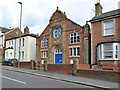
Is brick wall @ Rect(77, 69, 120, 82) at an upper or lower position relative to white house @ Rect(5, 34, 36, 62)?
lower

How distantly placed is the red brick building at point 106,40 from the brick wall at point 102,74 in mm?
3991

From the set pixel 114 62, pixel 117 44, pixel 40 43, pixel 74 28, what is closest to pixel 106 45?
pixel 117 44

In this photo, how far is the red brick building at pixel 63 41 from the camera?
20375 millimetres

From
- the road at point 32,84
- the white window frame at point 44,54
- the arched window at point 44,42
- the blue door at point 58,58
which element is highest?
the arched window at point 44,42

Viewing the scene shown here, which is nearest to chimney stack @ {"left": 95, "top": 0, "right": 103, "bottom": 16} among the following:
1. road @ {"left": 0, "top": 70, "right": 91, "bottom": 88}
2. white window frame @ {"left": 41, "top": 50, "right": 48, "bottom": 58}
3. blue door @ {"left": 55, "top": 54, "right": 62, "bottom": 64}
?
blue door @ {"left": 55, "top": 54, "right": 62, "bottom": 64}

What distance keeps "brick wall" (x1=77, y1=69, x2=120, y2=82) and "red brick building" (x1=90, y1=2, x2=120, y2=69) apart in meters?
3.99

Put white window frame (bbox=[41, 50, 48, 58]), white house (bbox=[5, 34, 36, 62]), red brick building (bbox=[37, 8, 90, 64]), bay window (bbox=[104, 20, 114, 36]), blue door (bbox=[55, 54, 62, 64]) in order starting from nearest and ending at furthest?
bay window (bbox=[104, 20, 114, 36]) < red brick building (bbox=[37, 8, 90, 64]) < blue door (bbox=[55, 54, 62, 64]) < white window frame (bbox=[41, 50, 48, 58]) < white house (bbox=[5, 34, 36, 62])

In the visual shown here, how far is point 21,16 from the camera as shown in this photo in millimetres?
20312

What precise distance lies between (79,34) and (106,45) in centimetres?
593

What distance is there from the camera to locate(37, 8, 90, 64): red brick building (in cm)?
2038

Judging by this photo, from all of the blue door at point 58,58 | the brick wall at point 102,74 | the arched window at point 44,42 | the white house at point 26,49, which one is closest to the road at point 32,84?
the brick wall at point 102,74

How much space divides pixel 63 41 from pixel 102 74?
12376mm

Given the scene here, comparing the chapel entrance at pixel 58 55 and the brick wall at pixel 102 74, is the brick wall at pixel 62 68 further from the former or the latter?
the chapel entrance at pixel 58 55

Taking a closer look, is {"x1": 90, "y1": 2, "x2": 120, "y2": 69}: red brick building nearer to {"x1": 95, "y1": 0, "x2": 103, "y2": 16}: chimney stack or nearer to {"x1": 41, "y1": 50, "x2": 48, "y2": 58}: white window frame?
{"x1": 95, "y1": 0, "x2": 103, "y2": 16}: chimney stack
